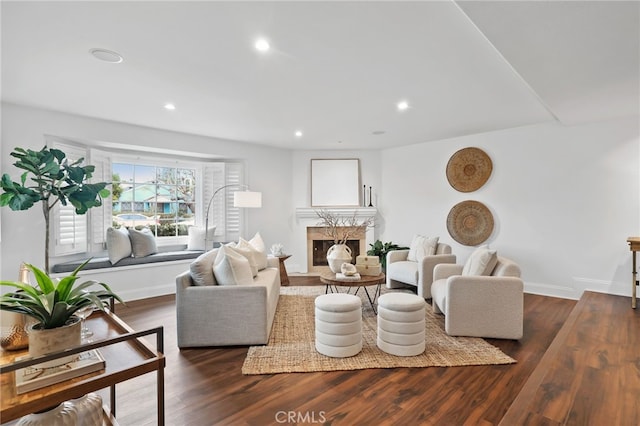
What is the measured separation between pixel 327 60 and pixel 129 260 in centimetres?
388

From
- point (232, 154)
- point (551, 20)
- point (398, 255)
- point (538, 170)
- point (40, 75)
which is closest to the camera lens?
point (551, 20)

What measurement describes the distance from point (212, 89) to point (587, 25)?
117 inches

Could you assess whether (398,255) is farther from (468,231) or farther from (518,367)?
(518,367)

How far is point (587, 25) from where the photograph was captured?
1818 mm

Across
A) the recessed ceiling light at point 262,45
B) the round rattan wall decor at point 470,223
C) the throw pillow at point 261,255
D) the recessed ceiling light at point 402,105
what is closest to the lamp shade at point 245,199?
the throw pillow at point 261,255

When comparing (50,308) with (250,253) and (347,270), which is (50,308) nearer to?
(250,253)

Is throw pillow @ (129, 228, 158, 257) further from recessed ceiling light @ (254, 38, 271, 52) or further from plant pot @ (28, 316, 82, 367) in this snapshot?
plant pot @ (28, 316, 82, 367)

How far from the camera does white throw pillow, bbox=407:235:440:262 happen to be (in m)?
4.42

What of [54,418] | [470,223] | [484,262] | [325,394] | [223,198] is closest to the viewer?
[54,418]

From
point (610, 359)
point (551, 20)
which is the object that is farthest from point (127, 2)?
point (610, 359)

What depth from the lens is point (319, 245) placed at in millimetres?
6301

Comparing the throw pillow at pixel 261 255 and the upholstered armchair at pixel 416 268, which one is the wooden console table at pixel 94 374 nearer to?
the throw pillow at pixel 261 255

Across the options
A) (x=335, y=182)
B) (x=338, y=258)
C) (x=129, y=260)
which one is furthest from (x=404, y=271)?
(x=129, y=260)

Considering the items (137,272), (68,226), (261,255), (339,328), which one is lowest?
(339,328)
